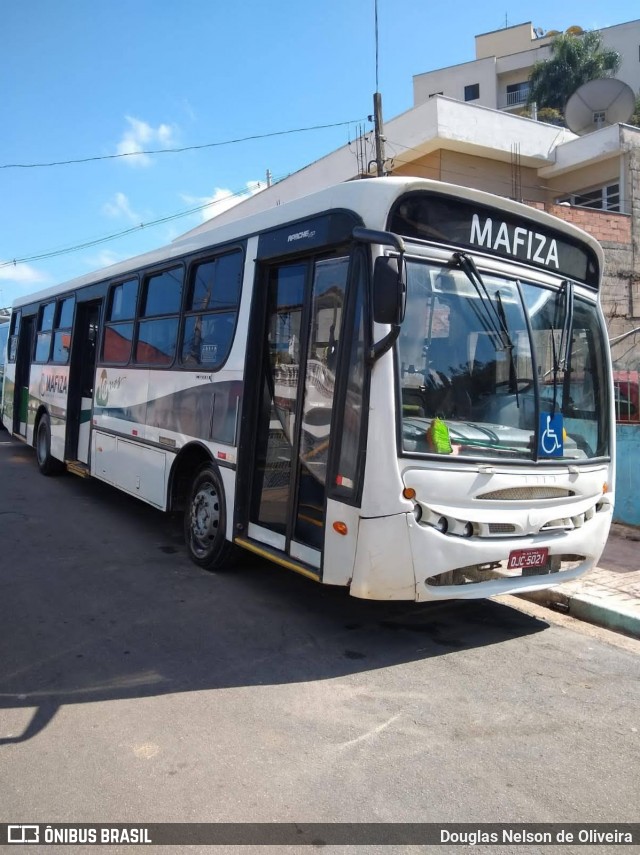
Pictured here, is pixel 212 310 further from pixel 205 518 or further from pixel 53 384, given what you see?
pixel 53 384

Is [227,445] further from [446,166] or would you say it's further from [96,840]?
[446,166]

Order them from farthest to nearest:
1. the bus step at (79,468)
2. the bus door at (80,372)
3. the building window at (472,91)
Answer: the building window at (472,91) → the bus door at (80,372) → the bus step at (79,468)

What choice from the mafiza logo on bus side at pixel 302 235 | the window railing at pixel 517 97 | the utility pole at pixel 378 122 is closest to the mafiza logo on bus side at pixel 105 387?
the mafiza logo on bus side at pixel 302 235

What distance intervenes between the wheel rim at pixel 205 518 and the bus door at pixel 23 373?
779 cm

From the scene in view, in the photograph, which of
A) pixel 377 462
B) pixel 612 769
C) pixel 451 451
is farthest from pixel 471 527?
pixel 612 769

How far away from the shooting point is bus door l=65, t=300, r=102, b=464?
10094 millimetres

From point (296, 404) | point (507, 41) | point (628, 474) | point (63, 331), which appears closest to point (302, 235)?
point (296, 404)

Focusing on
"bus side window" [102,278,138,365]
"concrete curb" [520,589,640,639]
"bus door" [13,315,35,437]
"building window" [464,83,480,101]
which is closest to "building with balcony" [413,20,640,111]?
"building window" [464,83,480,101]

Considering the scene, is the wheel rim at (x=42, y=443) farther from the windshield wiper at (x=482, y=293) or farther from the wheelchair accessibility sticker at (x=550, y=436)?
the wheelchair accessibility sticker at (x=550, y=436)

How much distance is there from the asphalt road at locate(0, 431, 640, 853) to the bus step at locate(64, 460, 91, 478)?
3.21 m

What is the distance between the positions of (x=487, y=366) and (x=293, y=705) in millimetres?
2528

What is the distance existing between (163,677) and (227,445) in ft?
7.18

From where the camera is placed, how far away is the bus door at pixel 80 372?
10.1m

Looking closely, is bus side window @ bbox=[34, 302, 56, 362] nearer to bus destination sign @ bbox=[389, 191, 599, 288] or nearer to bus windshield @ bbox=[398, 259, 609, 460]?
bus destination sign @ bbox=[389, 191, 599, 288]
